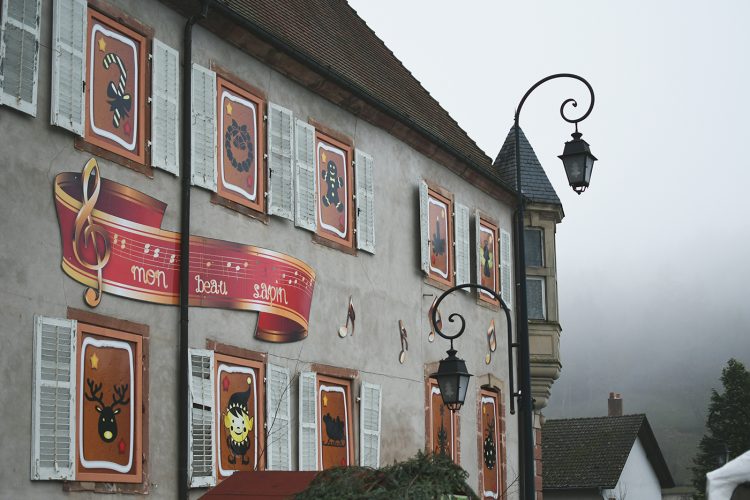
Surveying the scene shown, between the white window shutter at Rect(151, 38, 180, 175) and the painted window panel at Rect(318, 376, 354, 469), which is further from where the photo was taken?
the painted window panel at Rect(318, 376, 354, 469)

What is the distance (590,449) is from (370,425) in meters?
31.3

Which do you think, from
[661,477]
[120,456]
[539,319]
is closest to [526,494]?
[120,456]

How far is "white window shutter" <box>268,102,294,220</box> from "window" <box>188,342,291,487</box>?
1971 mm

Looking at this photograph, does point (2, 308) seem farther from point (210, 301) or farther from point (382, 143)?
point (382, 143)

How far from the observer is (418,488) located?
32.3 feet

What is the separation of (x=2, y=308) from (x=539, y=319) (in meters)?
16.2

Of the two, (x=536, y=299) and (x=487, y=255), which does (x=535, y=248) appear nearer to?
(x=536, y=299)

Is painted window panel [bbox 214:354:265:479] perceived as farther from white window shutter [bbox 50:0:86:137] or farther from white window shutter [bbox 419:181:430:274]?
white window shutter [bbox 419:181:430:274]

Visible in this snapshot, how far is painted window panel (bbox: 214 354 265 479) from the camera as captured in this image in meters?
15.6

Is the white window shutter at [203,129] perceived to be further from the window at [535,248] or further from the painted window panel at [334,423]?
the window at [535,248]

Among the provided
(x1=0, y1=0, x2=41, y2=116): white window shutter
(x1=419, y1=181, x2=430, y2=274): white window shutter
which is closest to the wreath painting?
(x1=0, y1=0, x2=41, y2=116): white window shutter

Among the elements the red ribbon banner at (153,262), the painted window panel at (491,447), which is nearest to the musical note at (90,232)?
the red ribbon banner at (153,262)

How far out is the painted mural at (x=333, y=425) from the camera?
17.9m

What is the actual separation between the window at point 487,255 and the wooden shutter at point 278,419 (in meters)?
7.44
